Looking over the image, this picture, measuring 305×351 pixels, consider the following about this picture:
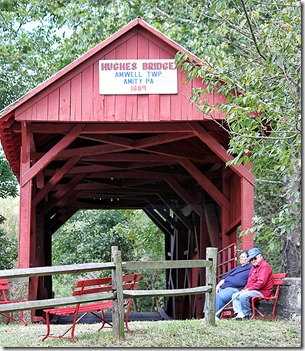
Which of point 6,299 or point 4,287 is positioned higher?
point 4,287

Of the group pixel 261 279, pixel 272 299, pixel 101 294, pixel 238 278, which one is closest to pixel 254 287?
pixel 261 279

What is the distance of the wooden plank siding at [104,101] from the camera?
418 inches

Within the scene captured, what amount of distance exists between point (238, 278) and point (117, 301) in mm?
3346

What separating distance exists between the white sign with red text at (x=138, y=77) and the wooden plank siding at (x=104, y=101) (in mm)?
74

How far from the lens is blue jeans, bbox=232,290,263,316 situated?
31.5ft

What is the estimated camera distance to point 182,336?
→ 7.40 metres

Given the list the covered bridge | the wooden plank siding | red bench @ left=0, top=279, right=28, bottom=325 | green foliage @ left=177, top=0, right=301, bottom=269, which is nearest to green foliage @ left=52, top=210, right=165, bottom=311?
the covered bridge

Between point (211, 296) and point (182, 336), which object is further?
point (211, 296)

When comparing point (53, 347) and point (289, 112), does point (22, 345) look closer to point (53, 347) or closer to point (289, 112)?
point (53, 347)

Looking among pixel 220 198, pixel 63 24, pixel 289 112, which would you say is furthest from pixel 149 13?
pixel 289 112

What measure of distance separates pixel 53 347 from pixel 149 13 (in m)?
13.9

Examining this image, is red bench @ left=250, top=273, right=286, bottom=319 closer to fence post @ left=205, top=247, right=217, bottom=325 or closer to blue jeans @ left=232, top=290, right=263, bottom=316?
blue jeans @ left=232, top=290, right=263, bottom=316

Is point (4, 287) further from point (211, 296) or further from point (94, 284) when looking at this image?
point (211, 296)

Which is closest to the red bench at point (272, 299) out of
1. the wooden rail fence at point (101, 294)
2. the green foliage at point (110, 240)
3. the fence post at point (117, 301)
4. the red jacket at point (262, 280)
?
the red jacket at point (262, 280)
